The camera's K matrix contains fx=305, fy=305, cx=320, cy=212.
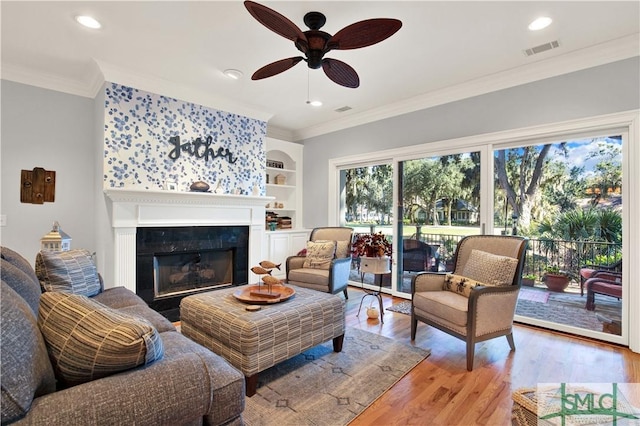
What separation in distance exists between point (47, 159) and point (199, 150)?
1.63 metres

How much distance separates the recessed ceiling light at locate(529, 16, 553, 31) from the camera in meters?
2.43

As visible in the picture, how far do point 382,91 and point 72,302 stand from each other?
3739 millimetres

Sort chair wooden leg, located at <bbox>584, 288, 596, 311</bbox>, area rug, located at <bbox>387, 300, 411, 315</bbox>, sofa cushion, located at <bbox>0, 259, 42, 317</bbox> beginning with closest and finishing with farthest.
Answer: sofa cushion, located at <bbox>0, 259, 42, 317</bbox> < chair wooden leg, located at <bbox>584, 288, 596, 311</bbox> < area rug, located at <bbox>387, 300, 411, 315</bbox>

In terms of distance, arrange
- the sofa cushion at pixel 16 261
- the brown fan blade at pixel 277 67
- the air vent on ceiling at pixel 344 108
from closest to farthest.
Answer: the sofa cushion at pixel 16 261
the brown fan blade at pixel 277 67
the air vent on ceiling at pixel 344 108

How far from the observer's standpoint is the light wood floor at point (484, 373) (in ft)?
5.90

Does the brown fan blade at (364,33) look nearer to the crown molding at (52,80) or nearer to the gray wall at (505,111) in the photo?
the gray wall at (505,111)

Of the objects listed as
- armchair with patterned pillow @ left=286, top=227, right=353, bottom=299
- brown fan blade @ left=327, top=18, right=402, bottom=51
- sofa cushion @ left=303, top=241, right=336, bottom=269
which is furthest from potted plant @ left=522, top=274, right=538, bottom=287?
brown fan blade @ left=327, top=18, right=402, bottom=51

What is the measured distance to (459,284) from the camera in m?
2.72

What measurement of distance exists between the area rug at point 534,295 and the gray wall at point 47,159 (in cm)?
511

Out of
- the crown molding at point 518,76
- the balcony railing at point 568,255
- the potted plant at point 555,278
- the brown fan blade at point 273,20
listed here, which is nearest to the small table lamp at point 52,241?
the brown fan blade at point 273,20

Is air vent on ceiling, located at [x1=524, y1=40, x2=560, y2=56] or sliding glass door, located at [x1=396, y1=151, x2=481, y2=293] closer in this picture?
air vent on ceiling, located at [x1=524, y1=40, x2=560, y2=56]

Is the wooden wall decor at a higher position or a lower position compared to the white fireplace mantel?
higher

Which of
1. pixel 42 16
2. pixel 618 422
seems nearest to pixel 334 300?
pixel 618 422

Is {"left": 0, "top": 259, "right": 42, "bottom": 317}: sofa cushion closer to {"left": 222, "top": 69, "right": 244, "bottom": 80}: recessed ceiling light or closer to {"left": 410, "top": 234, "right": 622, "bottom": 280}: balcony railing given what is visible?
{"left": 222, "top": 69, "right": 244, "bottom": 80}: recessed ceiling light
